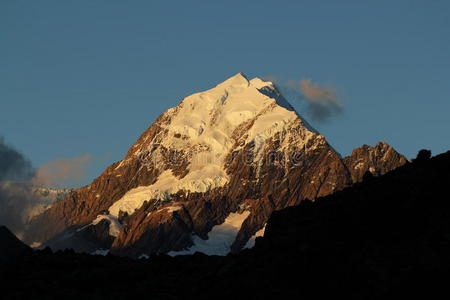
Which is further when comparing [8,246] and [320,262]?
[8,246]

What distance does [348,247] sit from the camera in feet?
427

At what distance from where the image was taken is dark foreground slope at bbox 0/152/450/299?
120 meters

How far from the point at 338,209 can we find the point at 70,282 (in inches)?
1145

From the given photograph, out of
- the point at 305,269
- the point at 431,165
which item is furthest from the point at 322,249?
the point at 431,165

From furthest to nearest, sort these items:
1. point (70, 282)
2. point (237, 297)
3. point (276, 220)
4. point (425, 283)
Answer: point (276, 220)
point (70, 282)
point (237, 297)
point (425, 283)

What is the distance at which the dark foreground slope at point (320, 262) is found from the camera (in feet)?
393

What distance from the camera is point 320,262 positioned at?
125 metres

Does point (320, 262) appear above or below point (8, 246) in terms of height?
below

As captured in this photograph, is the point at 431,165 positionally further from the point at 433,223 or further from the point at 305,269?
the point at 305,269

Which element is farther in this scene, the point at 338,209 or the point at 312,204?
the point at 312,204

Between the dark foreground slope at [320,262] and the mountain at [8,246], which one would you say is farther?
the mountain at [8,246]

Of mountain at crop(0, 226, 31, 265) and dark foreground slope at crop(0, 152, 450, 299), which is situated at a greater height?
mountain at crop(0, 226, 31, 265)

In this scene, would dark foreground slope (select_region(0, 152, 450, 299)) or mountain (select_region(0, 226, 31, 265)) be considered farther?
mountain (select_region(0, 226, 31, 265))

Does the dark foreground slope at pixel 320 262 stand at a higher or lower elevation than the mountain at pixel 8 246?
lower
